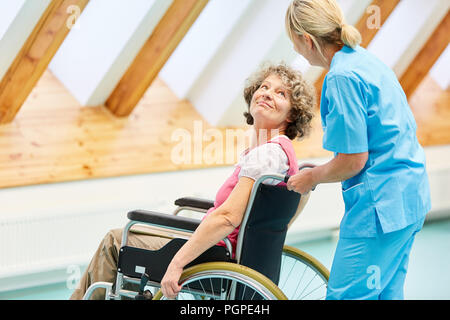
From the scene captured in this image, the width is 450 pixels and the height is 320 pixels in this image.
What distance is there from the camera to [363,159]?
1.77m

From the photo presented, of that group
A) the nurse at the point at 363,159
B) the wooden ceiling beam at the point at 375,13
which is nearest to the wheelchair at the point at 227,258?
the nurse at the point at 363,159

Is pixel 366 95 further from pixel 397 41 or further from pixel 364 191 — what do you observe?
pixel 397 41

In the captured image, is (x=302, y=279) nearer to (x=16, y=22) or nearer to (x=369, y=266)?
(x=369, y=266)

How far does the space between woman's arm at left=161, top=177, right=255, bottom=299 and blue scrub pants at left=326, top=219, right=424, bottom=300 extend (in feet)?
1.01

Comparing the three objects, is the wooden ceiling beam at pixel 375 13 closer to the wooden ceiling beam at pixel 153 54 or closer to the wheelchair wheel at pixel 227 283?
the wooden ceiling beam at pixel 153 54

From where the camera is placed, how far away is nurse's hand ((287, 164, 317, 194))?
183 cm

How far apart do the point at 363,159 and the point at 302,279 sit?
1890 millimetres

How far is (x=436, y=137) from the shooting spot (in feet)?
16.9

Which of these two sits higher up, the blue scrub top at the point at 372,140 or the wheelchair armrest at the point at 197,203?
the blue scrub top at the point at 372,140

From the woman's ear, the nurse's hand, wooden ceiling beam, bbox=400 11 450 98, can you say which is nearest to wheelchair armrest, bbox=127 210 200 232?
the nurse's hand

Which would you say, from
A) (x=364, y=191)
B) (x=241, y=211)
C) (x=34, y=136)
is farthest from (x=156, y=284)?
(x=34, y=136)

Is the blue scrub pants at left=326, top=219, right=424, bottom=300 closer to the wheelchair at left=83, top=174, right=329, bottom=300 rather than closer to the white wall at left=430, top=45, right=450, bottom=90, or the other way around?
the wheelchair at left=83, top=174, right=329, bottom=300

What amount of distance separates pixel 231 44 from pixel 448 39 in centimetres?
182

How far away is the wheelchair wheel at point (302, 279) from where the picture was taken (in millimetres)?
2225
